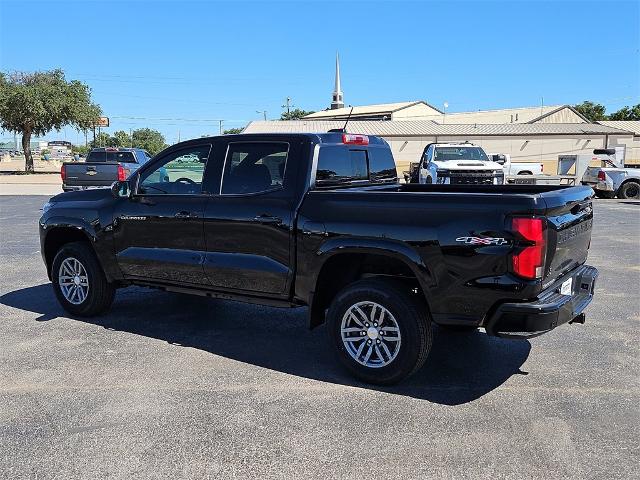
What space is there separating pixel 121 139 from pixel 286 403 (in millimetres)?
115008

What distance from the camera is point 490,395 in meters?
4.34

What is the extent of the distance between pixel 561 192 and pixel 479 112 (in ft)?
231

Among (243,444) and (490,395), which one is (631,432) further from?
(243,444)

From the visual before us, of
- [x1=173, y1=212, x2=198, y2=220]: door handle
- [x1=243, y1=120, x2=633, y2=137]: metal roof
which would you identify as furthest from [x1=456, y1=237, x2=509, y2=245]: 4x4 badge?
[x1=243, y1=120, x2=633, y2=137]: metal roof

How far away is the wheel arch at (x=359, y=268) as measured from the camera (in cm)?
425

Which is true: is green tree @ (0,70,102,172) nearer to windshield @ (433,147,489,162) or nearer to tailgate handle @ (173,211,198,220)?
windshield @ (433,147,489,162)

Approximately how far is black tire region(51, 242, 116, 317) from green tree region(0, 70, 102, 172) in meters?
42.0

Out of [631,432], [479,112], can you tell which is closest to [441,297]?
[631,432]

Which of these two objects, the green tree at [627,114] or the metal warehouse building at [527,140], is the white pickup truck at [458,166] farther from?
the green tree at [627,114]

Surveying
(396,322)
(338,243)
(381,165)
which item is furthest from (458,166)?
(396,322)

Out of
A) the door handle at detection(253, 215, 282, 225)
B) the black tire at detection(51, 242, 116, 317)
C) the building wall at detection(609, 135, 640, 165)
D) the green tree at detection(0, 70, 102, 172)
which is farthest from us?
the building wall at detection(609, 135, 640, 165)

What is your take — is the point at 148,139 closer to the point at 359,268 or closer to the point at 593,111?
the point at 593,111

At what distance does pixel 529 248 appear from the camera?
3.83 metres

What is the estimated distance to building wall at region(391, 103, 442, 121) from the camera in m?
77.2
